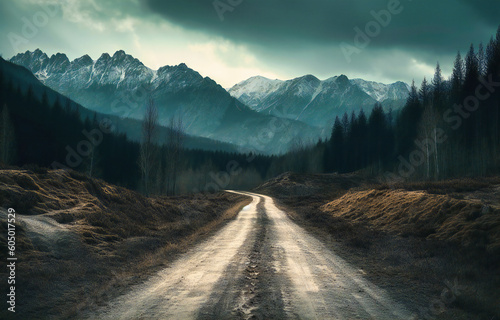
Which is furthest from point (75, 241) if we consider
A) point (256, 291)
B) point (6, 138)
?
point (6, 138)

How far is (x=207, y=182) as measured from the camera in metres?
111

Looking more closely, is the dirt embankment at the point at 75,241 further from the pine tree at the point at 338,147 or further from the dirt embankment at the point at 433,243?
the pine tree at the point at 338,147

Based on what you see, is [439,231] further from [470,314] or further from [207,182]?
[207,182]

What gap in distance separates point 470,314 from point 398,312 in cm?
147

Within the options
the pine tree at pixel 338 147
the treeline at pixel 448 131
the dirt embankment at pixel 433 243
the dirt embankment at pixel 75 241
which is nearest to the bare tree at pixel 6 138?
the dirt embankment at pixel 75 241

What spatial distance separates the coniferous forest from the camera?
50719mm

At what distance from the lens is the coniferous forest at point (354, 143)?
50.7 m

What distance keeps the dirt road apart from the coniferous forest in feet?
42.5

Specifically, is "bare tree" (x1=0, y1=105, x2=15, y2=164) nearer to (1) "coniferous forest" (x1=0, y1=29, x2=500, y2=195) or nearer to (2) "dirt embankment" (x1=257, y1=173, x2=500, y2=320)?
(1) "coniferous forest" (x1=0, y1=29, x2=500, y2=195)

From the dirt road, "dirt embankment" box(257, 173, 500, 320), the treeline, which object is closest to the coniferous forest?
the treeline

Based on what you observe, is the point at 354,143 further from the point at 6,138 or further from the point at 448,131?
the point at 6,138

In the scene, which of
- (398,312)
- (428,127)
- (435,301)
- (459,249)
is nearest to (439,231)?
(459,249)

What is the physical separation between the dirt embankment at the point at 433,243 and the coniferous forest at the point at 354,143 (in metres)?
18.5

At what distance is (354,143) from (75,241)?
9604cm
